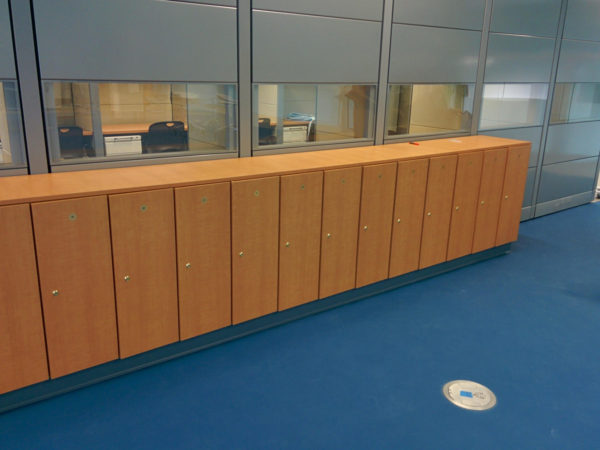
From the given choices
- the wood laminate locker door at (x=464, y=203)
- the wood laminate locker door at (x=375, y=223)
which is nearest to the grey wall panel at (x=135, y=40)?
the wood laminate locker door at (x=375, y=223)

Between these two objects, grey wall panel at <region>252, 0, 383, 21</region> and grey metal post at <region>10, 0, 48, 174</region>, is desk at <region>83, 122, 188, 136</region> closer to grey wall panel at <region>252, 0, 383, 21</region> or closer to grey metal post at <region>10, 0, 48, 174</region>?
grey metal post at <region>10, 0, 48, 174</region>

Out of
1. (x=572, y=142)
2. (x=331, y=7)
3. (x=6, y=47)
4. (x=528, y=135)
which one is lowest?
(x=572, y=142)

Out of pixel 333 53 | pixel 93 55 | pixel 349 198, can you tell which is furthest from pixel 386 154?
pixel 93 55

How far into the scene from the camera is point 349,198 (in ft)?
13.2

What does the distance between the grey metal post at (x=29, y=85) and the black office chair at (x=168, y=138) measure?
30.4 inches

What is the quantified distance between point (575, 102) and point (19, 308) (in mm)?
7255

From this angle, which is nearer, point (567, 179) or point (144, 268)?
point (144, 268)

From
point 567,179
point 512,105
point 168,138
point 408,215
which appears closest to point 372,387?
point 408,215

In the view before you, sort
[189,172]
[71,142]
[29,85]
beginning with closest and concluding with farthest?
[29,85]
[71,142]
[189,172]

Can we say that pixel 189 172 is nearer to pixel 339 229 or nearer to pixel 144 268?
pixel 144 268

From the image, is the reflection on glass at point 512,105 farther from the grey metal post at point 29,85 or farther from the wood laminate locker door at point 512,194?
the grey metal post at point 29,85

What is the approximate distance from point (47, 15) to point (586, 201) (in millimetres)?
7706

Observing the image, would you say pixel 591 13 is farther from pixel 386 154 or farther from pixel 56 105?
pixel 56 105

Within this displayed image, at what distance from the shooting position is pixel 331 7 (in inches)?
165
